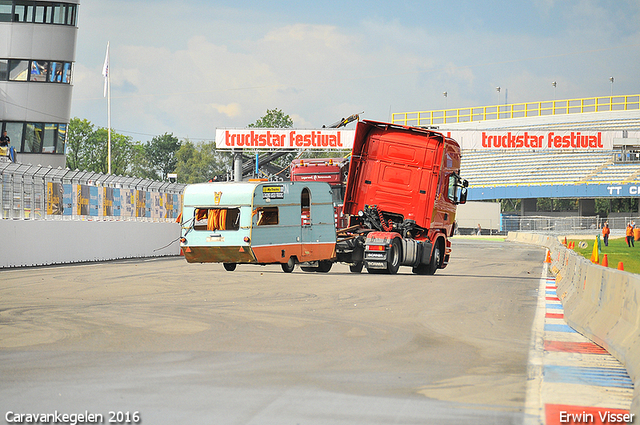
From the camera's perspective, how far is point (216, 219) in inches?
826

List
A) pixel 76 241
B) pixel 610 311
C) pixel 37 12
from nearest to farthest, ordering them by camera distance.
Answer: pixel 610 311, pixel 76 241, pixel 37 12

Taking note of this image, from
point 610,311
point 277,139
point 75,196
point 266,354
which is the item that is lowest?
point 266,354

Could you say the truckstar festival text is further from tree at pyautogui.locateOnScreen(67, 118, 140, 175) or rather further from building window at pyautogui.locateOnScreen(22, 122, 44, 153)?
tree at pyautogui.locateOnScreen(67, 118, 140, 175)

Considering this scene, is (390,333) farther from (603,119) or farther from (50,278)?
(603,119)

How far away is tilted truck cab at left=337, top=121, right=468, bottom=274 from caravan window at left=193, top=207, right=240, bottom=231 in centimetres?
308

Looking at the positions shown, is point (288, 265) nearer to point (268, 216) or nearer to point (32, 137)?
point (268, 216)

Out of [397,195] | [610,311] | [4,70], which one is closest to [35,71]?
[4,70]

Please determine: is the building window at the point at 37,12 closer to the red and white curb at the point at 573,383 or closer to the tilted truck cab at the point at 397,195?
the tilted truck cab at the point at 397,195

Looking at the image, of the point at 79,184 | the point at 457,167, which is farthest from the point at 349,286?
the point at 79,184

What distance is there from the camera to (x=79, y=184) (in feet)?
88.0

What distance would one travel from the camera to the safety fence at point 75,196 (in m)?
23.5

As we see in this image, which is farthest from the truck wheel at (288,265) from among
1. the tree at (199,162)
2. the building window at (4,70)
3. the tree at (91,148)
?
the tree at (199,162)

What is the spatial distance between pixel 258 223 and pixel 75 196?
855 centimetres

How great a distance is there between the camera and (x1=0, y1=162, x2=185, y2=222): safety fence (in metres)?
→ 23.5
